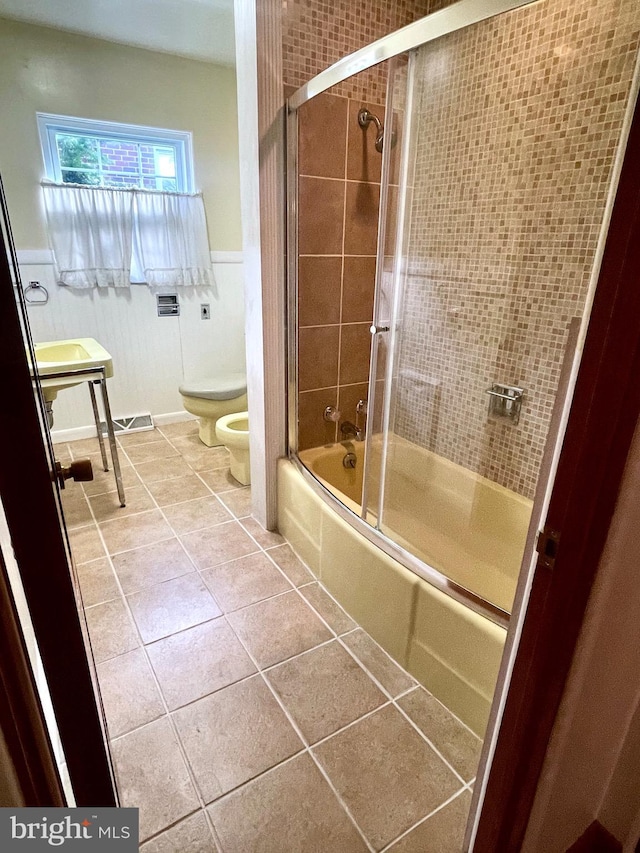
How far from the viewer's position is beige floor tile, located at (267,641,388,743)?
4.77ft

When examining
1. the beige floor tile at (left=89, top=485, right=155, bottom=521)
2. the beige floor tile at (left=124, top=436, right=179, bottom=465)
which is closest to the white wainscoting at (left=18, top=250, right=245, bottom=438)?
the beige floor tile at (left=124, top=436, right=179, bottom=465)

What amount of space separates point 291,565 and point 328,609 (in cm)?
32

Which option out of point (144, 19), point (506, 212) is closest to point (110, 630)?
point (506, 212)

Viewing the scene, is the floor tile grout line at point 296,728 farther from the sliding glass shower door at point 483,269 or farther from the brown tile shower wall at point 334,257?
the brown tile shower wall at point 334,257

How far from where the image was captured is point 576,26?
149cm

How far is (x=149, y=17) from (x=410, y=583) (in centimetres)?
312

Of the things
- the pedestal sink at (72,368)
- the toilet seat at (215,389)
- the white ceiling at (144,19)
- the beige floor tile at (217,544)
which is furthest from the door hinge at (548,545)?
the white ceiling at (144,19)

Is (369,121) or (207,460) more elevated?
(369,121)

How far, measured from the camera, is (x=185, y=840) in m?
1.16

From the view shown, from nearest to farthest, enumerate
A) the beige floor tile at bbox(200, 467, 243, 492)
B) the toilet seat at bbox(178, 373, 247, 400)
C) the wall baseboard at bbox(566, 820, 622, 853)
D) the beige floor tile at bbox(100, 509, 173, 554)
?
the wall baseboard at bbox(566, 820, 622, 853)
the beige floor tile at bbox(100, 509, 173, 554)
the beige floor tile at bbox(200, 467, 243, 492)
the toilet seat at bbox(178, 373, 247, 400)

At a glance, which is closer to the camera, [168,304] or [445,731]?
[445,731]

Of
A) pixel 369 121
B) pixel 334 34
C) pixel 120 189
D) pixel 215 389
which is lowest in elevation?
pixel 215 389

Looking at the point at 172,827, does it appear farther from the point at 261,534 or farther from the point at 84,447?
the point at 84,447

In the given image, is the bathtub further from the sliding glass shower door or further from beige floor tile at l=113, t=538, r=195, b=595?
beige floor tile at l=113, t=538, r=195, b=595
